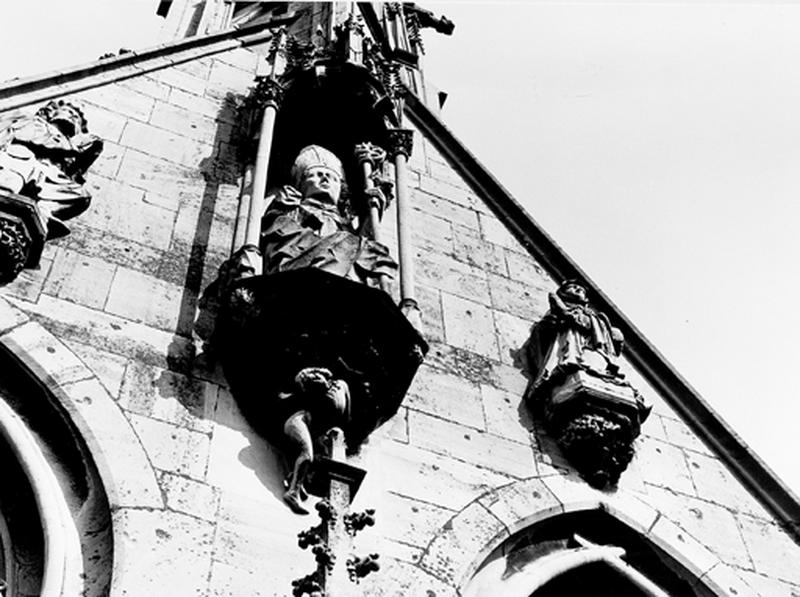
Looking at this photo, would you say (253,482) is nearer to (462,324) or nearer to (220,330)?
(220,330)

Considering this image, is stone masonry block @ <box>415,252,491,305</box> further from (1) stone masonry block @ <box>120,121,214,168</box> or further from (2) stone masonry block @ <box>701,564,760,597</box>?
(2) stone masonry block @ <box>701,564,760,597</box>

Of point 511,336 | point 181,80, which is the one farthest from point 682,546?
point 181,80

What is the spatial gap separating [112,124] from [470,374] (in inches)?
125

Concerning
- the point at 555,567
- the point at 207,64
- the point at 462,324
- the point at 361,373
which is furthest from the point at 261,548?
the point at 207,64

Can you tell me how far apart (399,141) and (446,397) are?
267 centimetres

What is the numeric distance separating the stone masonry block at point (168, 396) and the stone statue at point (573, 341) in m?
2.33

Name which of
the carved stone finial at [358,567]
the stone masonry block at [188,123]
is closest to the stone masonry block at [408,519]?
the carved stone finial at [358,567]

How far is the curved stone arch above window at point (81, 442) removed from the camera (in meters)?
4.91

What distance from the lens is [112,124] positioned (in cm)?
831

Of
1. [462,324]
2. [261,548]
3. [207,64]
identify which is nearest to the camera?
[261,548]

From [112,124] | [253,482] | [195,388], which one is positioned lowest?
[253,482]

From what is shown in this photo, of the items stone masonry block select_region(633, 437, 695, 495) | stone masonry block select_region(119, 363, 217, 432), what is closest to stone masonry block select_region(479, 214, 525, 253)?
stone masonry block select_region(633, 437, 695, 495)

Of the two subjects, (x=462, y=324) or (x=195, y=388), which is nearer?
(x=195, y=388)

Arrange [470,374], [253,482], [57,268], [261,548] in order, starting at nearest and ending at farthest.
Result: [261,548]
[253,482]
[57,268]
[470,374]
